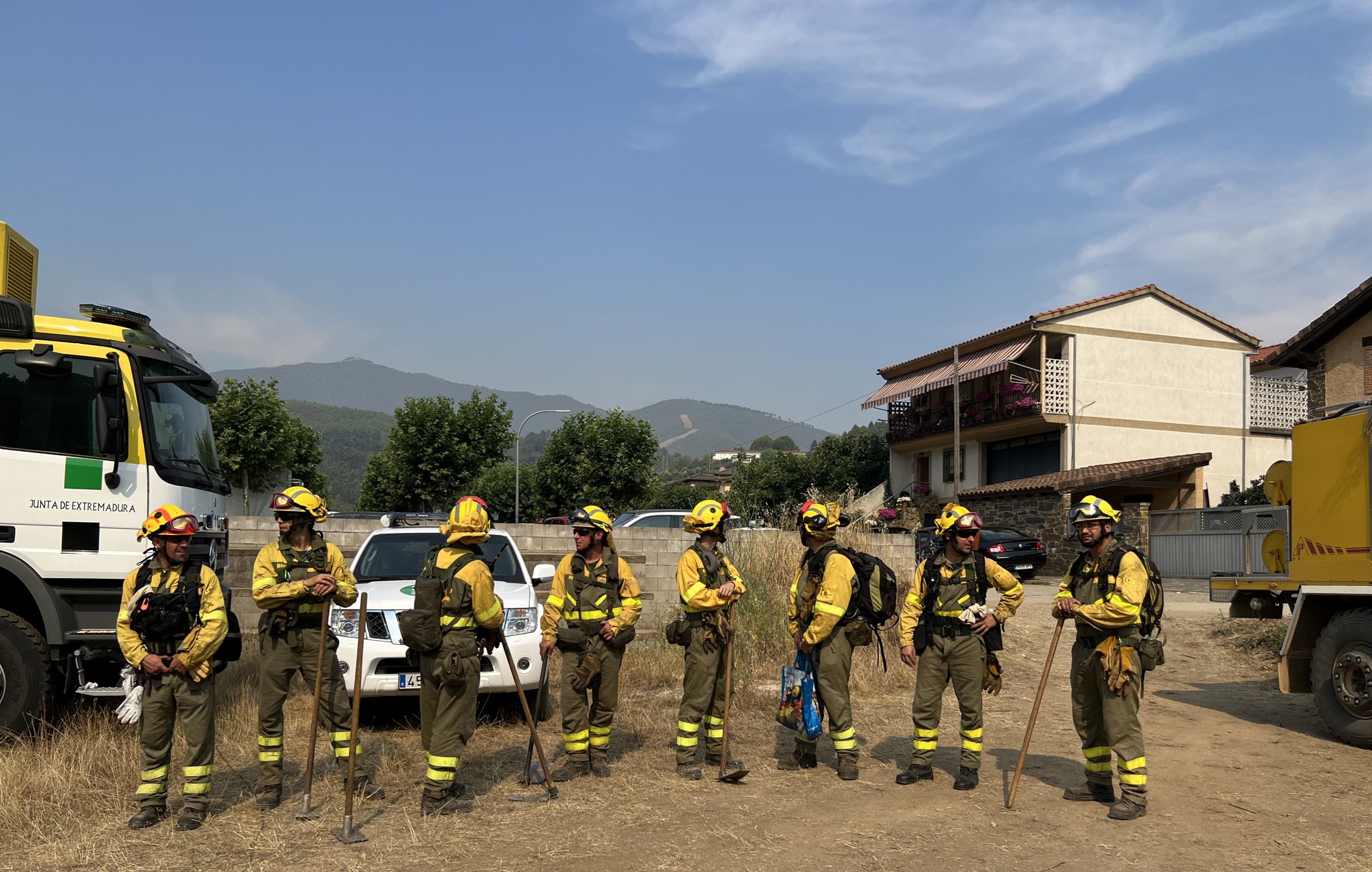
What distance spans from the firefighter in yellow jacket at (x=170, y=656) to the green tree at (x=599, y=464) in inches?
1327

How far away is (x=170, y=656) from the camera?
5.71 meters

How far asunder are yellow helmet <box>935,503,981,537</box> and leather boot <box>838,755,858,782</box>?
1715 millimetres

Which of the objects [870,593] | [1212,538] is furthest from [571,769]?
[1212,538]

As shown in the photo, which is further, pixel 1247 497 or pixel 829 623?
pixel 1247 497

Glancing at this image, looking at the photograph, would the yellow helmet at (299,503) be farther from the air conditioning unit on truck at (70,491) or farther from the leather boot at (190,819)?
the leather boot at (190,819)

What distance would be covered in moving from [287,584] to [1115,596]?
512 centimetres

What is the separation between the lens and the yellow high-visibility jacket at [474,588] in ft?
19.8

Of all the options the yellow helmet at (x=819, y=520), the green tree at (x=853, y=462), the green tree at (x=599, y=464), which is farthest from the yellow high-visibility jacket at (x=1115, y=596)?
the green tree at (x=853, y=462)

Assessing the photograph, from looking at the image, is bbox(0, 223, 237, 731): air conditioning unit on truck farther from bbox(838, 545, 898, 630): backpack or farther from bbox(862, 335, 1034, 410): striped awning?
bbox(862, 335, 1034, 410): striped awning

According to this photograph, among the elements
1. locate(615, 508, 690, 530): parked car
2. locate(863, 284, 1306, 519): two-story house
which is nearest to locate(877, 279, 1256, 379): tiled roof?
locate(863, 284, 1306, 519): two-story house

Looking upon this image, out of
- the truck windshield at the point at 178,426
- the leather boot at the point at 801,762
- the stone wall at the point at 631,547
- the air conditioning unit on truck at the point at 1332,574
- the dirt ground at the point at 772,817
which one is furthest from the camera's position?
the stone wall at the point at 631,547

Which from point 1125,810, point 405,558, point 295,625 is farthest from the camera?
point 405,558

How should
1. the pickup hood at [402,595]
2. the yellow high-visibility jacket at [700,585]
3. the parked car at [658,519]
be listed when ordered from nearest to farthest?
the yellow high-visibility jacket at [700,585] < the pickup hood at [402,595] < the parked car at [658,519]

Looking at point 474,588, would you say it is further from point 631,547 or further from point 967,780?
point 631,547
